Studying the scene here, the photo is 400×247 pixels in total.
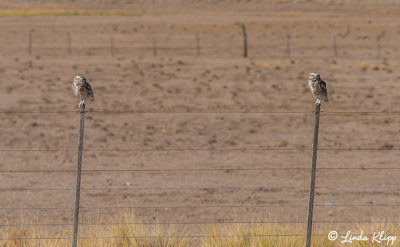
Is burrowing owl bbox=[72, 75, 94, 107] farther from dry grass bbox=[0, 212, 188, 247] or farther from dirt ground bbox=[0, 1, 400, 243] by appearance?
dry grass bbox=[0, 212, 188, 247]

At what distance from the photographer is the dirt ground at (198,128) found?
15.6 m

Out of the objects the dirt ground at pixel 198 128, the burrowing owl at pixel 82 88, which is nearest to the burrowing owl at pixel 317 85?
the dirt ground at pixel 198 128

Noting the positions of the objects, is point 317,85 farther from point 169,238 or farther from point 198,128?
point 198,128

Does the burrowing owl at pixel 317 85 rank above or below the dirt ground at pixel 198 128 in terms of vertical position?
above

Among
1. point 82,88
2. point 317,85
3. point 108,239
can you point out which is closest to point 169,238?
point 108,239

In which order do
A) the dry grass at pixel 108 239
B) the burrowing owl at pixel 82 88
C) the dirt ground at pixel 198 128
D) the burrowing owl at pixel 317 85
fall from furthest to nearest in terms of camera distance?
the dirt ground at pixel 198 128 < the dry grass at pixel 108 239 < the burrowing owl at pixel 317 85 < the burrowing owl at pixel 82 88

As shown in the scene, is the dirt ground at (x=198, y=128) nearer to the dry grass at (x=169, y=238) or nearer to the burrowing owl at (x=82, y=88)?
the dry grass at (x=169, y=238)

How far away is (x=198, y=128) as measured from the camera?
75.7 feet

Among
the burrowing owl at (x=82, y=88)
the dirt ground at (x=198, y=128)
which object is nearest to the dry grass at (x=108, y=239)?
the dirt ground at (x=198, y=128)

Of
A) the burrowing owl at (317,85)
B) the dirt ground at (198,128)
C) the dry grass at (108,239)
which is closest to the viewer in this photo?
the burrowing owl at (317,85)

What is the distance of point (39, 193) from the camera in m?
16.5

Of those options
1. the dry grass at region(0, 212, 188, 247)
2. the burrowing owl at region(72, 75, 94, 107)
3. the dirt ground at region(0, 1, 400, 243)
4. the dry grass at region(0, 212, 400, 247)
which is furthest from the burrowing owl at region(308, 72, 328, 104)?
the burrowing owl at region(72, 75, 94, 107)

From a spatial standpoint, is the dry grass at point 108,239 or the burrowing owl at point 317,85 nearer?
the burrowing owl at point 317,85

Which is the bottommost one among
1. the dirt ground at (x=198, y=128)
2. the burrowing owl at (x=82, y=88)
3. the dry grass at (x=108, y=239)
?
the dirt ground at (x=198, y=128)
